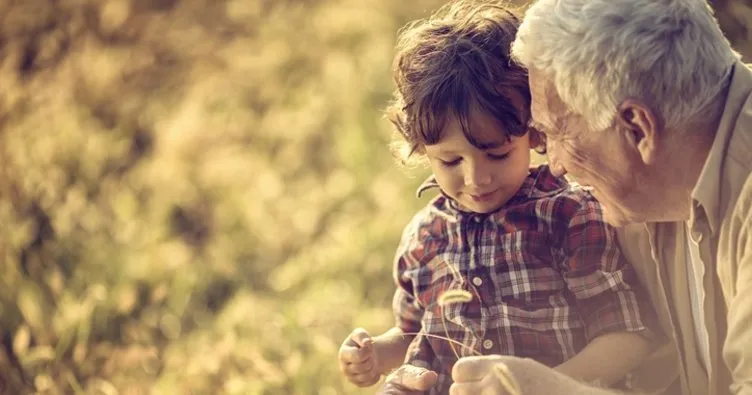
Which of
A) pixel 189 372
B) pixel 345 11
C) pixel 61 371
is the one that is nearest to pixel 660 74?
pixel 189 372

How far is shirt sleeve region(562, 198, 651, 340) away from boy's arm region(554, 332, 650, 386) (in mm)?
25

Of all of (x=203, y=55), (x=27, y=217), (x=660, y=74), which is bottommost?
(x=27, y=217)

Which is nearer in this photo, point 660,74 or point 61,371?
point 660,74

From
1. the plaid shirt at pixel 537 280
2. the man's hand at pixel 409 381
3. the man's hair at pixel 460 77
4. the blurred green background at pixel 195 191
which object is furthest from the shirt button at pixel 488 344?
the blurred green background at pixel 195 191

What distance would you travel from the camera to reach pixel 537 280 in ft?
9.29

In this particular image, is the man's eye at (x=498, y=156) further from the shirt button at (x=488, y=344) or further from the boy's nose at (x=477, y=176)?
the shirt button at (x=488, y=344)

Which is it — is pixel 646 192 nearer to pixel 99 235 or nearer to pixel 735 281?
pixel 735 281

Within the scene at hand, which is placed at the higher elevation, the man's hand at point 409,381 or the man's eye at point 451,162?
the man's eye at point 451,162

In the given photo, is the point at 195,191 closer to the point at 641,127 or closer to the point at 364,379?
the point at 364,379

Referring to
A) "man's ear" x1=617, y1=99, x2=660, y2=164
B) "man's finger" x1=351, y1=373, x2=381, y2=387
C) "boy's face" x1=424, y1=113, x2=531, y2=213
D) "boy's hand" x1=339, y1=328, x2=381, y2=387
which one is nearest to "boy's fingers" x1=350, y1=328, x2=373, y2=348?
"boy's hand" x1=339, y1=328, x2=381, y2=387

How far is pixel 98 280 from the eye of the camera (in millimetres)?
4730

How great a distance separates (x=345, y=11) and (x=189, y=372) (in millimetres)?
3190

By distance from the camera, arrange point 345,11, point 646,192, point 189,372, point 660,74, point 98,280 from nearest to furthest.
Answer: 1. point 660,74
2. point 646,192
3. point 189,372
4. point 98,280
5. point 345,11

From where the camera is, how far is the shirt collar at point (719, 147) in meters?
2.42
